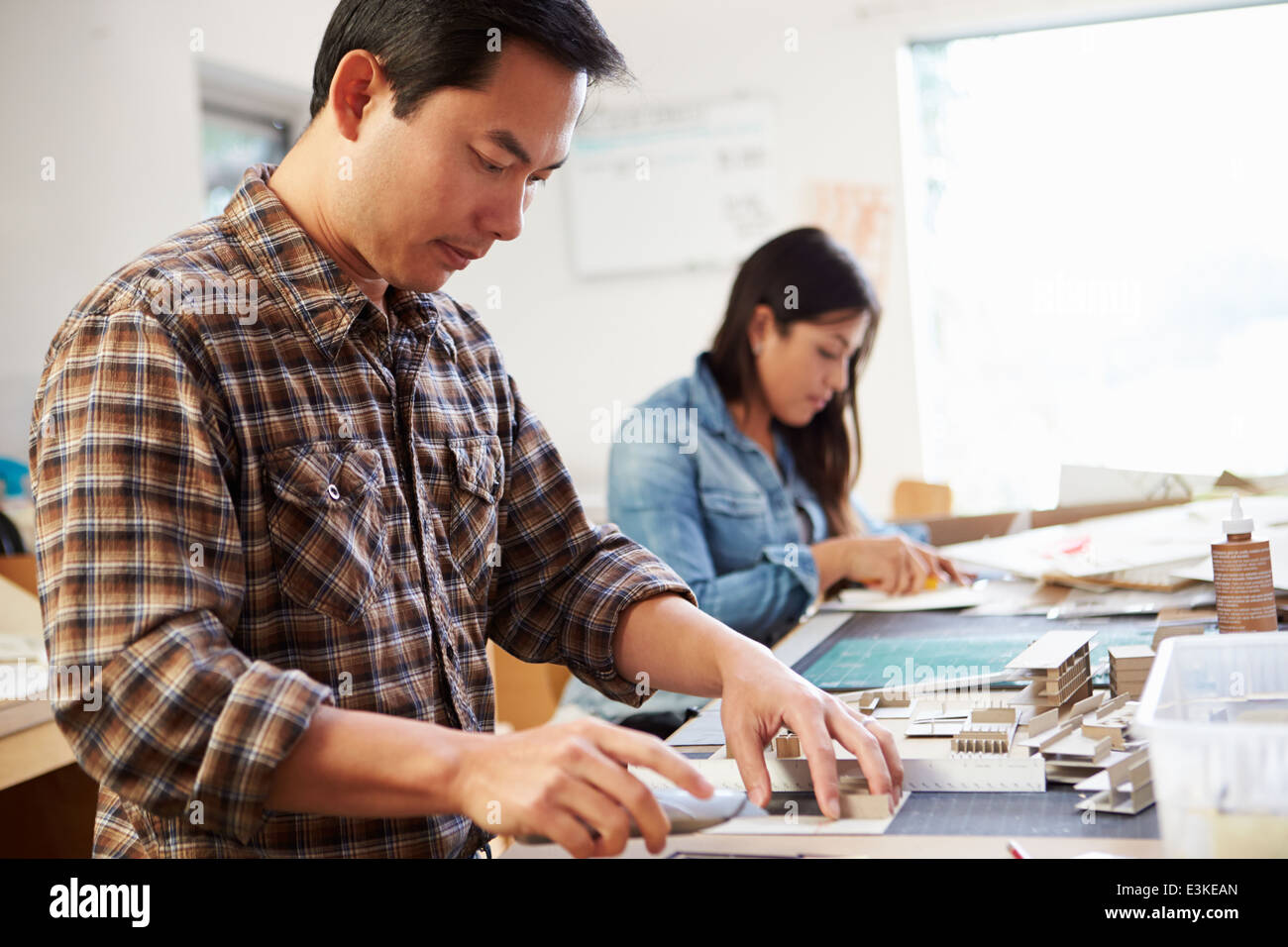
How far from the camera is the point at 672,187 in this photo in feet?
13.0

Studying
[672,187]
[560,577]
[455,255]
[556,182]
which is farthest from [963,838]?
[556,182]

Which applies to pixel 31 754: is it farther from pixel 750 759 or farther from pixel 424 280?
pixel 750 759

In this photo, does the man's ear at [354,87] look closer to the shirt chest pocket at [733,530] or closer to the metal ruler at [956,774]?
the metal ruler at [956,774]

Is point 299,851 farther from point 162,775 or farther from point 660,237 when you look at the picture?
point 660,237

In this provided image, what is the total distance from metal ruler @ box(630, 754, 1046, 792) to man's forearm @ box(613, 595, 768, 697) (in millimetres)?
106

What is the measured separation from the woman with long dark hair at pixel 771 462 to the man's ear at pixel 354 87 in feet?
3.18

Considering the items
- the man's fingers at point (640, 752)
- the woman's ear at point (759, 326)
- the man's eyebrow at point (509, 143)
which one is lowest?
the man's fingers at point (640, 752)

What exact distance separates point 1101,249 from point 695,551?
2427 millimetres

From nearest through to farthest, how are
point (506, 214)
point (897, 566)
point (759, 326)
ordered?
point (506, 214) → point (897, 566) → point (759, 326)

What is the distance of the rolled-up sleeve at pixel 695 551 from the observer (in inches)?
68.8

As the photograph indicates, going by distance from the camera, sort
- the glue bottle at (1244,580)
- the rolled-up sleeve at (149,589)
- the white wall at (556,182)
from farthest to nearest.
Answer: the white wall at (556,182) → the glue bottle at (1244,580) → the rolled-up sleeve at (149,589)

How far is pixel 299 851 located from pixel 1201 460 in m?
3.33

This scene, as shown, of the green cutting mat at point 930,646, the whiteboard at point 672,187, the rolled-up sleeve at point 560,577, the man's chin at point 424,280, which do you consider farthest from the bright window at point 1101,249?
the man's chin at point 424,280

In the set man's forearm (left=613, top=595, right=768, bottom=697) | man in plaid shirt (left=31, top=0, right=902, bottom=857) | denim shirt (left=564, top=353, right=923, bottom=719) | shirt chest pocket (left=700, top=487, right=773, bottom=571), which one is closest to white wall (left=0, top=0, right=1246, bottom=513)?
denim shirt (left=564, top=353, right=923, bottom=719)
